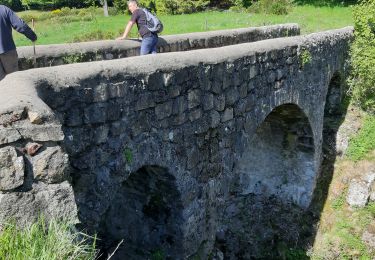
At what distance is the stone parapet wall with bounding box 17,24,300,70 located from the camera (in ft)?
22.0

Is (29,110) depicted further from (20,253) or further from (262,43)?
(262,43)

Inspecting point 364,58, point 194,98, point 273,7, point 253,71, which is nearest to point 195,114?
point 194,98

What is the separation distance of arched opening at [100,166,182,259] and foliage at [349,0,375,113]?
8433 millimetres

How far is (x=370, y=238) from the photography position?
10.2m

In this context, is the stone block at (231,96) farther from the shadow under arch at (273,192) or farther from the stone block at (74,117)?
the shadow under arch at (273,192)

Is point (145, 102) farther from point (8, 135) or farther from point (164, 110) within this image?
point (8, 135)

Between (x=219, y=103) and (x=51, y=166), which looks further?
(x=219, y=103)

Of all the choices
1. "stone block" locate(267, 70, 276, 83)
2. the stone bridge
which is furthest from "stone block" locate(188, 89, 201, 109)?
"stone block" locate(267, 70, 276, 83)

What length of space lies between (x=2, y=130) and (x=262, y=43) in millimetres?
4892

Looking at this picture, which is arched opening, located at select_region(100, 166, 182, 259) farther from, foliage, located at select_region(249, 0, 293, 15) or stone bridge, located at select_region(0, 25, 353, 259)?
foliage, located at select_region(249, 0, 293, 15)

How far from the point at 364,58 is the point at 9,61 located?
9.64 meters

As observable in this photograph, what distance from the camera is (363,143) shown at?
12023 millimetres

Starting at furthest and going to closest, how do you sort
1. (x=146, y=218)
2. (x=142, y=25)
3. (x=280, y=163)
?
(x=280, y=163) < (x=142, y=25) < (x=146, y=218)

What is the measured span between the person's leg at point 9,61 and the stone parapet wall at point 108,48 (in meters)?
0.59
